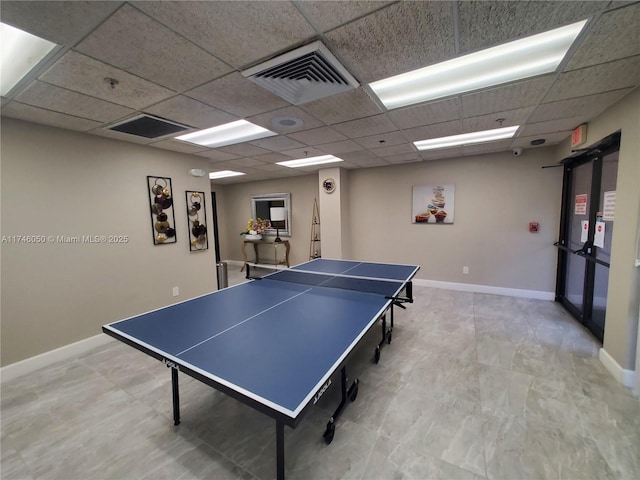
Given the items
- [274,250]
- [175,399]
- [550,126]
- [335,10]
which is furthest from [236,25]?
[274,250]

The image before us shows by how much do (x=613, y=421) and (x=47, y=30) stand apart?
13.8 ft

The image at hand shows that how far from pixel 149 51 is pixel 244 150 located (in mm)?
2283

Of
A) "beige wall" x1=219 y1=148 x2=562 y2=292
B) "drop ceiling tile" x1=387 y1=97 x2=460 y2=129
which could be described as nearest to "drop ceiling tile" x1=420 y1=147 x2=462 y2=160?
"beige wall" x1=219 y1=148 x2=562 y2=292

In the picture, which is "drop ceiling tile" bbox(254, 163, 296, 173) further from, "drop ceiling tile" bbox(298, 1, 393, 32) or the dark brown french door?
the dark brown french door

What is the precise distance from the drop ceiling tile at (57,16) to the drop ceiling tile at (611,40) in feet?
7.98

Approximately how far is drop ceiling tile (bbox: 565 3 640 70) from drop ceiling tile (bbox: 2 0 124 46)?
2433mm

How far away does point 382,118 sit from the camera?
2646 millimetres

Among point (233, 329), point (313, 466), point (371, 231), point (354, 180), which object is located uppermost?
point (354, 180)

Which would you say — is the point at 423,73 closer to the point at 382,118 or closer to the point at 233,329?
the point at 382,118

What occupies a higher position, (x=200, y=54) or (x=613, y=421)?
(x=200, y=54)

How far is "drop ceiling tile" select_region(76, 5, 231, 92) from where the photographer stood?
1.33 meters

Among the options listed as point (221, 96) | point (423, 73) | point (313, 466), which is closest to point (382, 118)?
point (423, 73)

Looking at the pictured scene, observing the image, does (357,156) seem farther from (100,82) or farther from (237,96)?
(100,82)

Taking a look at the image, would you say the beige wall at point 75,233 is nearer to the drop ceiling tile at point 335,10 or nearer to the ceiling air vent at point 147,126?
the ceiling air vent at point 147,126
